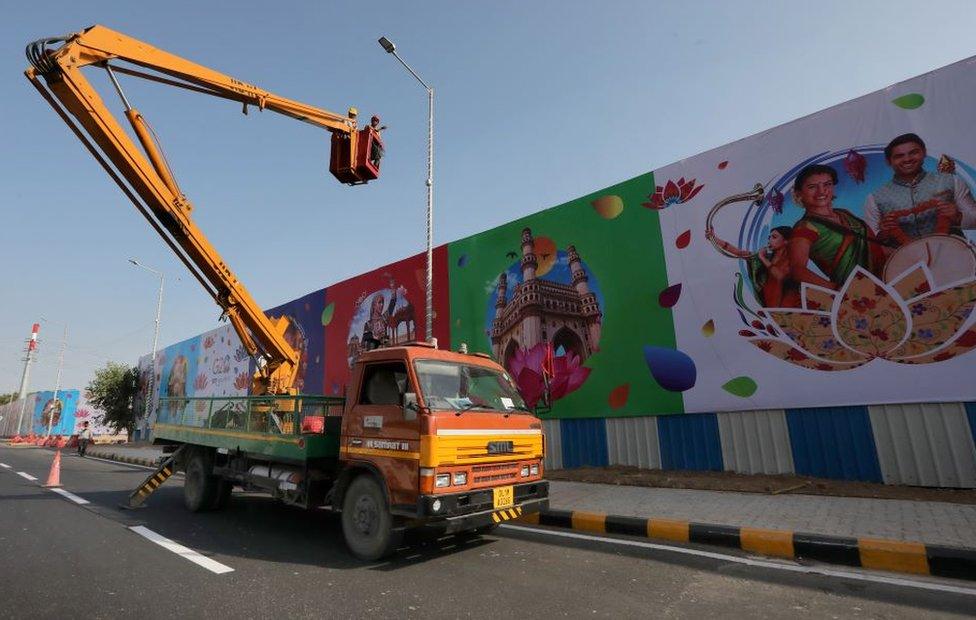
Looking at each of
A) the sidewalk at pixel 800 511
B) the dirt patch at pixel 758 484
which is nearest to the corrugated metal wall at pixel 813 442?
the dirt patch at pixel 758 484

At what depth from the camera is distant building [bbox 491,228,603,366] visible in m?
11.6

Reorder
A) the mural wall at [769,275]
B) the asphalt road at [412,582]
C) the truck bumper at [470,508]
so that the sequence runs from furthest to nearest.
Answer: the mural wall at [769,275]
the truck bumper at [470,508]
the asphalt road at [412,582]

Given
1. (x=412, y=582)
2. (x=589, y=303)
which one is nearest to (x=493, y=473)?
(x=412, y=582)

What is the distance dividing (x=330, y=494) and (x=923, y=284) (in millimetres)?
9089

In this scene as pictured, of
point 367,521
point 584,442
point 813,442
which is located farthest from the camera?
point 584,442

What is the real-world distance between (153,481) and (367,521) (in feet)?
19.0

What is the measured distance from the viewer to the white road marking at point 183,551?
480cm

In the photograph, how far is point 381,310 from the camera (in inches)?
696

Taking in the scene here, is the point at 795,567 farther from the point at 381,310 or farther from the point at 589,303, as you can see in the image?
the point at 381,310

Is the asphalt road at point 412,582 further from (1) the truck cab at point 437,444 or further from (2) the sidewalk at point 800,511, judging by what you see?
(2) the sidewalk at point 800,511

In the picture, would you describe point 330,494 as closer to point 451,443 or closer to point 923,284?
point 451,443

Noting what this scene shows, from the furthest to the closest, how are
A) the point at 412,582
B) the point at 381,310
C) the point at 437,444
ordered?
the point at 381,310 → the point at 437,444 → the point at 412,582

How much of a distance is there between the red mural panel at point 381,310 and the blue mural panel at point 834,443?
Result: 928 cm

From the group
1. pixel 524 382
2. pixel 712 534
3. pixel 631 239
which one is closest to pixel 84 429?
pixel 524 382
